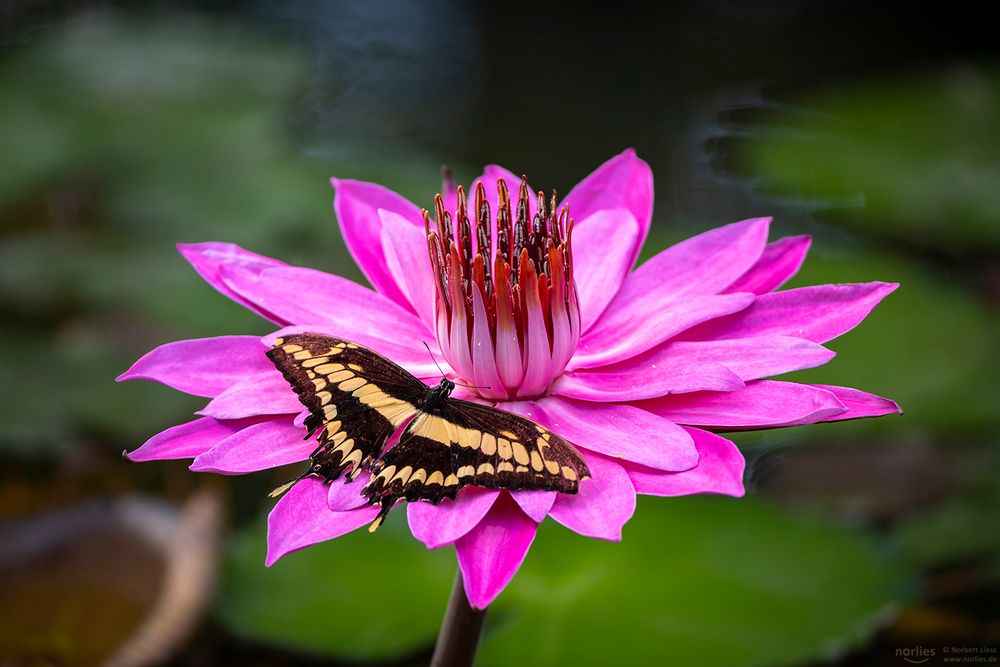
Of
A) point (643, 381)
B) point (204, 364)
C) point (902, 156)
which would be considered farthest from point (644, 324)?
point (902, 156)

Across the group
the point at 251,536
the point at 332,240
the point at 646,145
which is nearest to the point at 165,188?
the point at 332,240

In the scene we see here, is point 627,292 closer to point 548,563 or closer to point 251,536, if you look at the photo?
point 548,563

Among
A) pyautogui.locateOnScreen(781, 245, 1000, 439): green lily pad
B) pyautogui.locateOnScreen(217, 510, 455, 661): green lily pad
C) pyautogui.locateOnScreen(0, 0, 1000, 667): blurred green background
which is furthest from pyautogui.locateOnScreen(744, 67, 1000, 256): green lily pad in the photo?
pyautogui.locateOnScreen(217, 510, 455, 661): green lily pad

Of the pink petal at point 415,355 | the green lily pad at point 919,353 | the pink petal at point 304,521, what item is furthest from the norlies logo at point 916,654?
the pink petal at point 304,521

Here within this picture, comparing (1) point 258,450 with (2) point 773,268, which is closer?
(1) point 258,450

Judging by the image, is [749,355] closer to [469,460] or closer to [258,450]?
[469,460]

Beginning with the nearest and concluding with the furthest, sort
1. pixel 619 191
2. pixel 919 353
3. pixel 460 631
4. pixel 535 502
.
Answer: pixel 535 502 → pixel 460 631 → pixel 619 191 → pixel 919 353

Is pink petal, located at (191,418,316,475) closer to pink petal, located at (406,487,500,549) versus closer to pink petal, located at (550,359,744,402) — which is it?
pink petal, located at (406,487,500,549)
